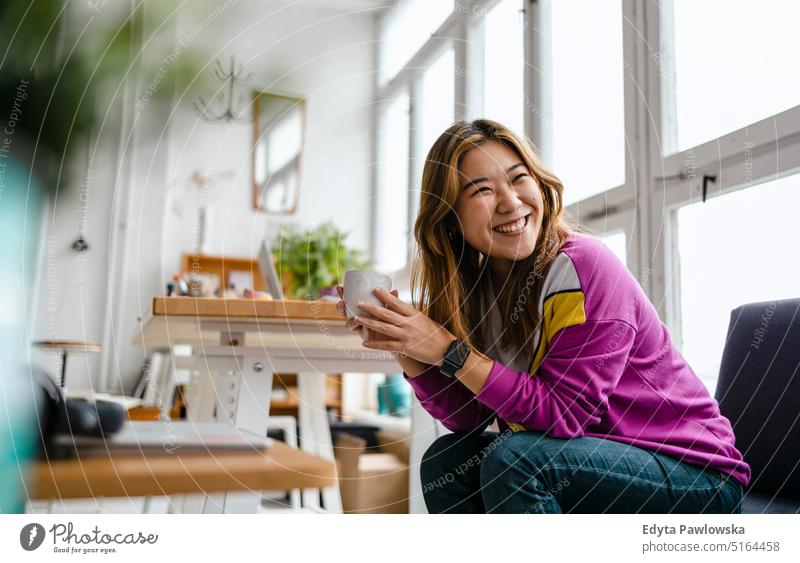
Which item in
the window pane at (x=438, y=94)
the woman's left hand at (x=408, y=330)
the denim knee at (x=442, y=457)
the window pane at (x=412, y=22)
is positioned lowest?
the denim knee at (x=442, y=457)

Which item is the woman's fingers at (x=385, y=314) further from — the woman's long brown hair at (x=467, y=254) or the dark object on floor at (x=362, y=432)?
the dark object on floor at (x=362, y=432)

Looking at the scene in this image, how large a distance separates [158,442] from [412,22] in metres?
1.15

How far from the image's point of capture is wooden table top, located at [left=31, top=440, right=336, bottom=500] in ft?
1.57

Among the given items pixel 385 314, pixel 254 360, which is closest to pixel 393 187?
pixel 254 360

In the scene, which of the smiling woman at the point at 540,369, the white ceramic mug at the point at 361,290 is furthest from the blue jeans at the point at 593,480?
the white ceramic mug at the point at 361,290

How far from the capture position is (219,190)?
3.48 meters

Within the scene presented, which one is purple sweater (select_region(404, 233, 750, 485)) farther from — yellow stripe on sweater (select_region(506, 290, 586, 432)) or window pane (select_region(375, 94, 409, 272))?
window pane (select_region(375, 94, 409, 272))

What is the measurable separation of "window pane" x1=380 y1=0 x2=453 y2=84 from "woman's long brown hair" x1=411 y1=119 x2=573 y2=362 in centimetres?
52

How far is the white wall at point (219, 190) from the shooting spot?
242 centimetres

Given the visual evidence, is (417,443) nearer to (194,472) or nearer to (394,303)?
(394,303)

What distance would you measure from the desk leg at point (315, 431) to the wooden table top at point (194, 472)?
126 centimetres

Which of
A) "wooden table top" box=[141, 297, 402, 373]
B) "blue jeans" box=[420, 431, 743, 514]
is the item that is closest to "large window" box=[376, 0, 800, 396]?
"blue jeans" box=[420, 431, 743, 514]

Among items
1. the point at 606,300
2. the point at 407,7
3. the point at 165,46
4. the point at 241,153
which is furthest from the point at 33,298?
the point at 241,153
